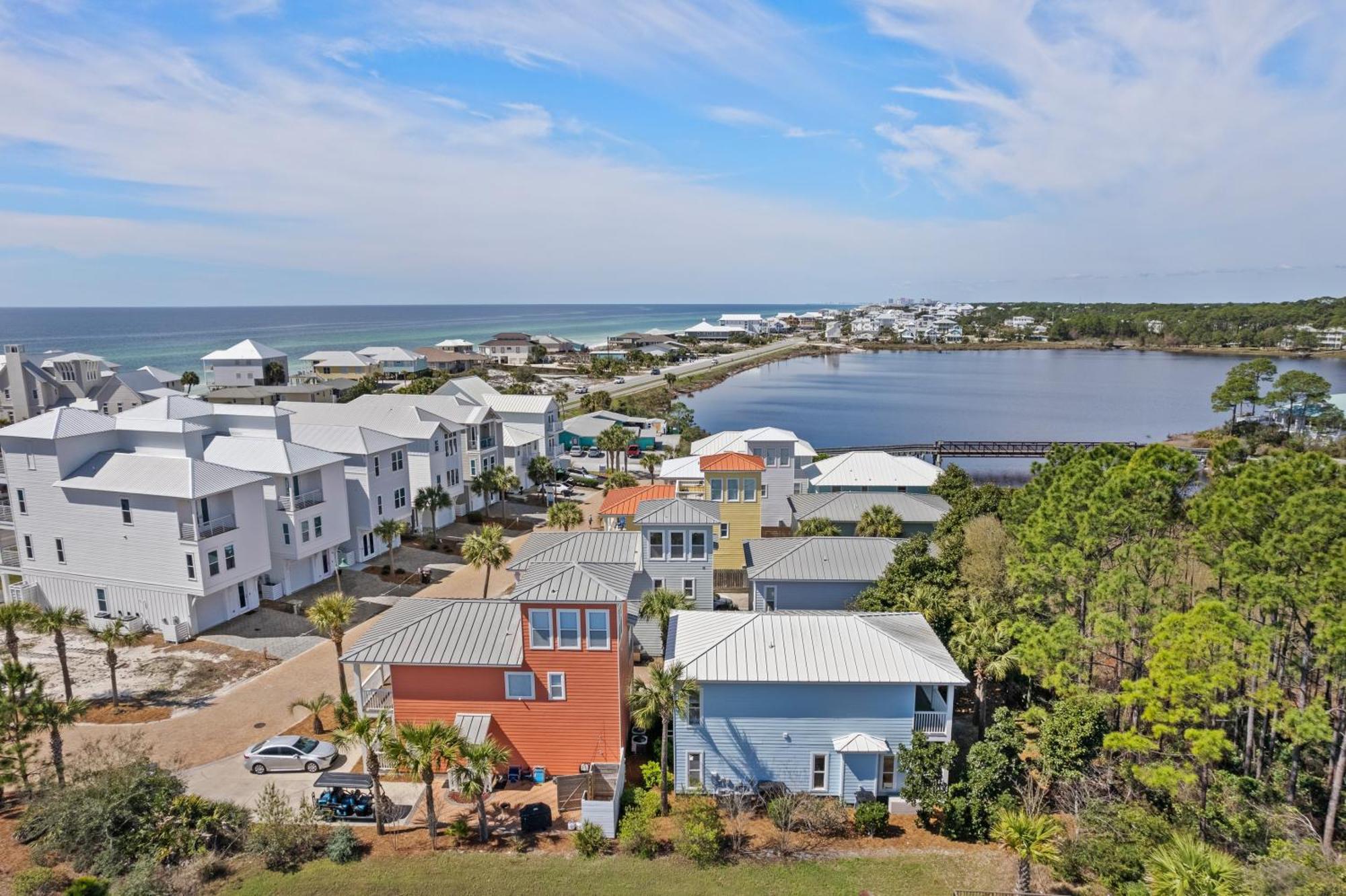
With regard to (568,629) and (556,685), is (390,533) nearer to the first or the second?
(556,685)

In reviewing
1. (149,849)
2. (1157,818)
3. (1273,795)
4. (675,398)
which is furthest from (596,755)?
(675,398)

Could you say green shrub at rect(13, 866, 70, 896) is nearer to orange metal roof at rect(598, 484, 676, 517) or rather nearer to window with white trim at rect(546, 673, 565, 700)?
window with white trim at rect(546, 673, 565, 700)

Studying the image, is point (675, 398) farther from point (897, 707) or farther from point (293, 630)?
point (897, 707)

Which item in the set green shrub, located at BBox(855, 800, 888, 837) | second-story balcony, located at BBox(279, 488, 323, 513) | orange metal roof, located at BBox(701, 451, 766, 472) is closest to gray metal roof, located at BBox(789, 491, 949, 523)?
orange metal roof, located at BBox(701, 451, 766, 472)

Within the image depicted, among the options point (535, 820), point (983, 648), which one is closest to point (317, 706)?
point (535, 820)

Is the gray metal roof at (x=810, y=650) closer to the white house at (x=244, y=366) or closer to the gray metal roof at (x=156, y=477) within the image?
the gray metal roof at (x=156, y=477)

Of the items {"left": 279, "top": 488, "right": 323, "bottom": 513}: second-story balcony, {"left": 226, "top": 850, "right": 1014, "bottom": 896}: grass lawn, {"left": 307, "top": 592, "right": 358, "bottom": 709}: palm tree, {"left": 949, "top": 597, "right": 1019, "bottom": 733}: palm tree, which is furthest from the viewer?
{"left": 279, "top": 488, "right": 323, "bottom": 513}: second-story balcony
